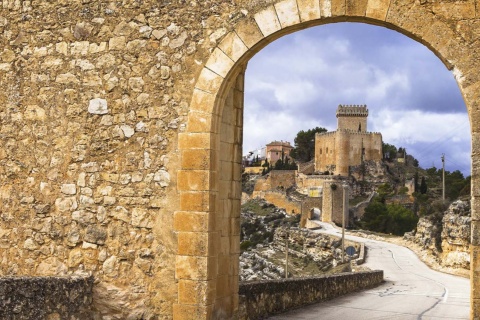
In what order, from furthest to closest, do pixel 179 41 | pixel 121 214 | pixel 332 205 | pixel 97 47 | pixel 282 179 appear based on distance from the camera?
pixel 282 179 → pixel 332 205 → pixel 97 47 → pixel 121 214 → pixel 179 41

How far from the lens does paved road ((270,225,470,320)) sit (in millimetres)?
10633

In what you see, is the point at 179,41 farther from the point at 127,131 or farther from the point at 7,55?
the point at 7,55

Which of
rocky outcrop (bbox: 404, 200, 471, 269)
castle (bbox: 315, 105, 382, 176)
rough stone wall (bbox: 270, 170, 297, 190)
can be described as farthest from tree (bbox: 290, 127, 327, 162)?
rocky outcrop (bbox: 404, 200, 471, 269)

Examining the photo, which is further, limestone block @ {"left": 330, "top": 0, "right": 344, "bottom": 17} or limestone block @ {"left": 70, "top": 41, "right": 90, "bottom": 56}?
limestone block @ {"left": 70, "top": 41, "right": 90, "bottom": 56}

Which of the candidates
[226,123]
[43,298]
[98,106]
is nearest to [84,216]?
[98,106]

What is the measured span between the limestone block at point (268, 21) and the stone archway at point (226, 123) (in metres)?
0.01

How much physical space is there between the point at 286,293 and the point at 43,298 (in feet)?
18.4

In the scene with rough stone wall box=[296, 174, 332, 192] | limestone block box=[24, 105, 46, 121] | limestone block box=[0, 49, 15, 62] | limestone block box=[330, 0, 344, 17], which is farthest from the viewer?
rough stone wall box=[296, 174, 332, 192]

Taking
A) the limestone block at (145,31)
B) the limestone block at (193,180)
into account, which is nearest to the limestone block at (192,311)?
the limestone block at (193,180)

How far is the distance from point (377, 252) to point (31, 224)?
29427 millimetres

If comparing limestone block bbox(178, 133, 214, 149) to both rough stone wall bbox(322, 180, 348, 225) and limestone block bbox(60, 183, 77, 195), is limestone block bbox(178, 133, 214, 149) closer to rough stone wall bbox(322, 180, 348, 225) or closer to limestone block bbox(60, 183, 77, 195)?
limestone block bbox(60, 183, 77, 195)

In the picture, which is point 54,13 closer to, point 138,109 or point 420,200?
point 138,109

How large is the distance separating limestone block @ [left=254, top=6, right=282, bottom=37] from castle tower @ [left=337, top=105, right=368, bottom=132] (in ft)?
316

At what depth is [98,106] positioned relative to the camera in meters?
7.20
